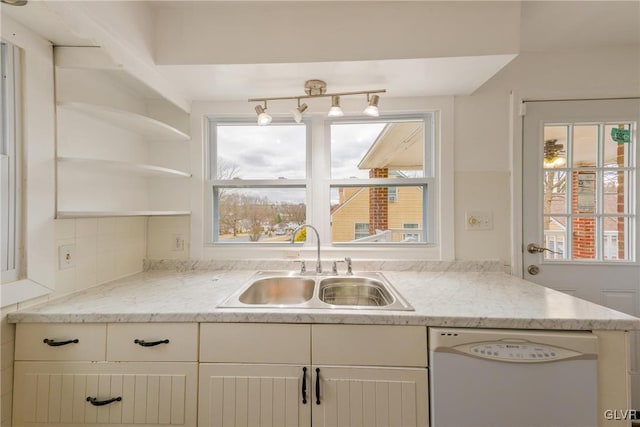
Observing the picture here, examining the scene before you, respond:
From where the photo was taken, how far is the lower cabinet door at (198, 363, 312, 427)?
3.46ft

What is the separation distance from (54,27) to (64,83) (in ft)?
0.80

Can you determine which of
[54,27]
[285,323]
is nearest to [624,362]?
[285,323]

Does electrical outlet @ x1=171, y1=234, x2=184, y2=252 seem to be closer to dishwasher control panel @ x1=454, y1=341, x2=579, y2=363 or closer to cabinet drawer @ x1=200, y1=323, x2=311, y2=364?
cabinet drawer @ x1=200, y1=323, x2=311, y2=364

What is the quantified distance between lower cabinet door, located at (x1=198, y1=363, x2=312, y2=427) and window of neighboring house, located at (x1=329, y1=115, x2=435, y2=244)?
983 millimetres

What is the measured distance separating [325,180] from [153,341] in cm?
132

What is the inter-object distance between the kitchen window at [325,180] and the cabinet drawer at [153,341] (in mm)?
843

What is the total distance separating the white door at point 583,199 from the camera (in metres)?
1.65

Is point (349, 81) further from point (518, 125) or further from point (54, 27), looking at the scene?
point (54, 27)

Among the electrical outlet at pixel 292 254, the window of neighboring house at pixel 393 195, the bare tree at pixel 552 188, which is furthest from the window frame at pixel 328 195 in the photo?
the bare tree at pixel 552 188

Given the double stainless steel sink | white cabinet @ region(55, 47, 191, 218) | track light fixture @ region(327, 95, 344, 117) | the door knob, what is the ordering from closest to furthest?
white cabinet @ region(55, 47, 191, 218) → track light fixture @ region(327, 95, 344, 117) → the double stainless steel sink → the door knob

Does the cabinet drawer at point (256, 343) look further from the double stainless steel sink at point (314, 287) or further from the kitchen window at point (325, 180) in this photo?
the kitchen window at point (325, 180)

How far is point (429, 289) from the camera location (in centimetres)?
137

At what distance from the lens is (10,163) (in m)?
1.06

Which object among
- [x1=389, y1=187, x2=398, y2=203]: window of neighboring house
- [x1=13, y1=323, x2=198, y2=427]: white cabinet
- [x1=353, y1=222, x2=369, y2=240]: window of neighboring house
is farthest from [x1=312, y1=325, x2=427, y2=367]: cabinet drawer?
[x1=389, y1=187, x2=398, y2=203]: window of neighboring house
